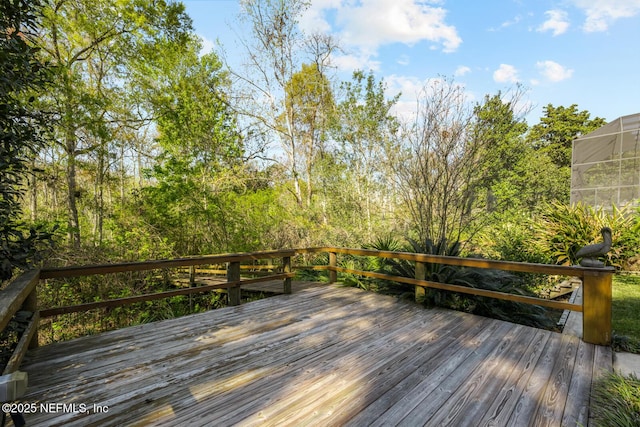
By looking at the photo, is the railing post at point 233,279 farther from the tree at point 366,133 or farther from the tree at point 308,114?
the tree at point 308,114

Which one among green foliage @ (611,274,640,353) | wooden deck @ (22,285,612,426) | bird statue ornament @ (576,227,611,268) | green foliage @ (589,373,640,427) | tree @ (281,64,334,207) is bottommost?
green foliage @ (611,274,640,353)

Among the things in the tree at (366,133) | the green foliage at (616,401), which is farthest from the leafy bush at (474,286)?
the tree at (366,133)

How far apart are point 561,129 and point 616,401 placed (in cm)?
2700

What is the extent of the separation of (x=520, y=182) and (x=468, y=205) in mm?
10538

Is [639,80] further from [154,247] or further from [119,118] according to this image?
[119,118]

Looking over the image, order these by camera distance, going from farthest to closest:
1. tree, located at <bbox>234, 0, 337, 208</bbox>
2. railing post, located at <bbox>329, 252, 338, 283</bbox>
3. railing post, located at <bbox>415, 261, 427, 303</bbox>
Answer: tree, located at <bbox>234, 0, 337, 208</bbox> < railing post, located at <bbox>329, 252, 338, 283</bbox> < railing post, located at <bbox>415, 261, 427, 303</bbox>

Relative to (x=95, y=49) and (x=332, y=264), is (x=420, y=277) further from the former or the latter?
(x=95, y=49)

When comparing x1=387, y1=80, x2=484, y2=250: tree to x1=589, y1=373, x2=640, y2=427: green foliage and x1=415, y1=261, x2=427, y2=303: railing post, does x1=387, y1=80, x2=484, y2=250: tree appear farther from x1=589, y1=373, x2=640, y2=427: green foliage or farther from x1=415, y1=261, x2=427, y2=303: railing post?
x1=589, y1=373, x2=640, y2=427: green foliage

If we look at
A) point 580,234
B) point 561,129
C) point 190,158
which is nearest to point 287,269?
point 190,158

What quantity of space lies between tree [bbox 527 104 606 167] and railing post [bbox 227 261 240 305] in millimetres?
24098

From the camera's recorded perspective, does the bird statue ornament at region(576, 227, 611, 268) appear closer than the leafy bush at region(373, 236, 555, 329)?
Yes

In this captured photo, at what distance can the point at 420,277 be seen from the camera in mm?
3947

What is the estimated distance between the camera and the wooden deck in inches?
65.9

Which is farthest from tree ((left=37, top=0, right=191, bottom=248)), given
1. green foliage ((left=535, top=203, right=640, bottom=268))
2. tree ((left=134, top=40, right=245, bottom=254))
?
green foliage ((left=535, top=203, right=640, bottom=268))
